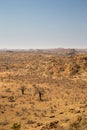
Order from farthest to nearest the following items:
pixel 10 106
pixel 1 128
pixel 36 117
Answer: pixel 10 106, pixel 36 117, pixel 1 128

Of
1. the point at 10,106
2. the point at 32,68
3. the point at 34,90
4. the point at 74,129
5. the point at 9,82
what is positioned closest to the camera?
the point at 74,129

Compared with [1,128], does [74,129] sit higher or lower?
higher

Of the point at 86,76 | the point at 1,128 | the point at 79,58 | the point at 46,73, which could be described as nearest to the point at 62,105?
the point at 1,128

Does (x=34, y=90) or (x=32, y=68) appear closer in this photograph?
(x=34, y=90)

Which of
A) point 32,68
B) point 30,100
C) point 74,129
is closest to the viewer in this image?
point 74,129

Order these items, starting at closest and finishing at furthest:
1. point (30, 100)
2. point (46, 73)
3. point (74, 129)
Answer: point (74, 129) < point (30, 100) < point (46, 73)

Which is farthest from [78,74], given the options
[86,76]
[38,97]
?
[38,97]

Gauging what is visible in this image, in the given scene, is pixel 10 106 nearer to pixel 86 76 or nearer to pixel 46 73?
pixel 86 76

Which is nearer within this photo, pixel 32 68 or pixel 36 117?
pixel 36 117

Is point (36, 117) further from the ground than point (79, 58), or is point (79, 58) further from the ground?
point (79, 58)

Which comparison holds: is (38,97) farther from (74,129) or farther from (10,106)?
(74,129)
